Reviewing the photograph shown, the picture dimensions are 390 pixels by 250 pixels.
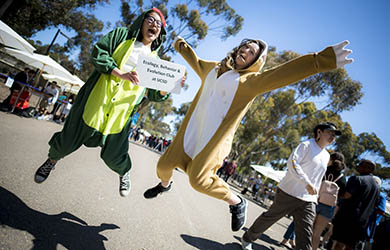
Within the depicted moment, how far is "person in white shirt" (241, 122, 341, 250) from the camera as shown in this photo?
2.81 meters

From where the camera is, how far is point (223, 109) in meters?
1.92

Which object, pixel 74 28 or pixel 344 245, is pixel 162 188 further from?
pixel 74 28

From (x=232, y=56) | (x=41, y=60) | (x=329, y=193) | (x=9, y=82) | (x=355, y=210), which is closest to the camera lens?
(x=232, y=56)

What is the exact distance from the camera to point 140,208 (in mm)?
3082

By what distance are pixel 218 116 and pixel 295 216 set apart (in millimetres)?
2111

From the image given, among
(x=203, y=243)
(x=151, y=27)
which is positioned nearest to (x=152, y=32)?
(x=151, y=27)

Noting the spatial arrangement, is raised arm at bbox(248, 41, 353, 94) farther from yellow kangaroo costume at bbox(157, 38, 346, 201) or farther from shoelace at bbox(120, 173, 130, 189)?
shoelace at bbox(120, 173, 130, 189)

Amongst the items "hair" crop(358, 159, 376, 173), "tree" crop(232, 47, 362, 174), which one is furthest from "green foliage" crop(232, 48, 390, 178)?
"hair" crop(358, 159, 376, 173)

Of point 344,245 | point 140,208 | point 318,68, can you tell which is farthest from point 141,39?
point 344,245

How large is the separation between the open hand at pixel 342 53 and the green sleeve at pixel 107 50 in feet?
6.45

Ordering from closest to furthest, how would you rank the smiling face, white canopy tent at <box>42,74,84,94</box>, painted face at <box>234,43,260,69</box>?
painted face at <box>234,43,260,69</box> < the smiling face < white canopy tent at <box>42,74,84,94</box>

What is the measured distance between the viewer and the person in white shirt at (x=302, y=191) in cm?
281

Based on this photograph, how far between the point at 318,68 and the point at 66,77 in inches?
585

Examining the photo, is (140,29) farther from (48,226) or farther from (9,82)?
(9,82)
